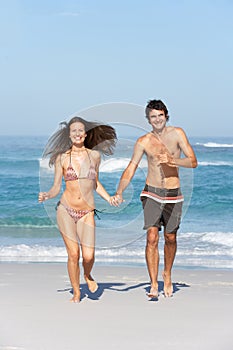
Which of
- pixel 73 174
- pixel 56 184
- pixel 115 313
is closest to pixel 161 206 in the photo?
pixel 73 174

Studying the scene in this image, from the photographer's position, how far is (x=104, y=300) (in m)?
7.61

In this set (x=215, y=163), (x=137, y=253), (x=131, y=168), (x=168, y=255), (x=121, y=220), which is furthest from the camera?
(x=215, y=163)

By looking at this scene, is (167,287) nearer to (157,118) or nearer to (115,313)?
(115,313)

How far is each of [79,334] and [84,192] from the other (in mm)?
1504

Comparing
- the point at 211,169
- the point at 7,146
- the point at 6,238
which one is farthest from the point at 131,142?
the point at 7,146

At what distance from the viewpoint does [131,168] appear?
7.48 meters

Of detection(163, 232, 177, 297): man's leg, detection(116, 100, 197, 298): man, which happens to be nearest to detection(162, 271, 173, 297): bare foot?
detection(163, 232, 177, 297): man's leg

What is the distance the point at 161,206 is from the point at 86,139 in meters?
0.91

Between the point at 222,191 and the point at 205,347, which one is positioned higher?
the point at 205,347

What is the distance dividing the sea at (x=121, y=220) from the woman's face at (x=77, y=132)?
43 centimetres

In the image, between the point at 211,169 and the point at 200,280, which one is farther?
the point at 211,169

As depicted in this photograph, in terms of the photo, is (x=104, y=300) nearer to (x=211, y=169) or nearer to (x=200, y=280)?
(x=200, y=280)

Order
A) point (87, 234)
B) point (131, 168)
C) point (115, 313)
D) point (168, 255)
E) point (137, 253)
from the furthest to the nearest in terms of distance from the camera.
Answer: point (137, 253)
point (168, 255)
point (131, 168)
point (87, 234)
point (115, 313)

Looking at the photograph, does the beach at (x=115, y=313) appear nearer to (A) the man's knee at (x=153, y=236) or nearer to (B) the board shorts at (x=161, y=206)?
(A) the man's knee at (x=153, y=236)
